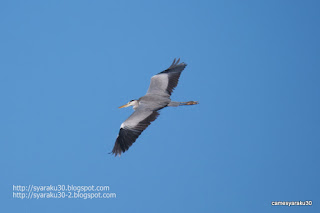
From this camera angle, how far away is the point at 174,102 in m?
15.2

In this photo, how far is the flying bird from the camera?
44.8ft

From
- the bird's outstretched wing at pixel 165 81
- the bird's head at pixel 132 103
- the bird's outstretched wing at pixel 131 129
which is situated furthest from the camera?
the bird's outstretched wing at pixel 165 81

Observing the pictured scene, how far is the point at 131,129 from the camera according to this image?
45.1 feet

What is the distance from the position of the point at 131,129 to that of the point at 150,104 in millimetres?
1473

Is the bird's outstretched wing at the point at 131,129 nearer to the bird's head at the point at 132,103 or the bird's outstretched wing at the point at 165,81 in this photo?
the bird's head at the point at 132,103

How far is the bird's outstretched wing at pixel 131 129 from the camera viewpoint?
13578mm

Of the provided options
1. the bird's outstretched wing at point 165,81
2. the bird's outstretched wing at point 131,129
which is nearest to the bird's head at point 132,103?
the bird's outstretched wing at point 165,81

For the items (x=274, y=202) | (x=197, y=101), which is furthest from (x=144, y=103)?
(x=274, y=202)

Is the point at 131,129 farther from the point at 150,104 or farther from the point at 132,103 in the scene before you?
the point at 132,103

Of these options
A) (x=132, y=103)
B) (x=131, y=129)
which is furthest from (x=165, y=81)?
(x=131, y=129)

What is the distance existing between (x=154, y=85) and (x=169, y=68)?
5.01ft

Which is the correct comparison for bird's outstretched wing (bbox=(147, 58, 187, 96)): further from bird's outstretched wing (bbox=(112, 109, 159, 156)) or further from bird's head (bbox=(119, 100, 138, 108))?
bird's outstretched wing (bbox=(112, 109, 159, 156))

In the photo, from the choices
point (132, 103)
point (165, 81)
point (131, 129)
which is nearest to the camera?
point (131, 129)

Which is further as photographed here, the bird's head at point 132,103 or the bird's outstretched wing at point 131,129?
the bird's head at point 132,103
